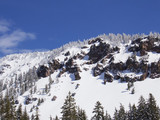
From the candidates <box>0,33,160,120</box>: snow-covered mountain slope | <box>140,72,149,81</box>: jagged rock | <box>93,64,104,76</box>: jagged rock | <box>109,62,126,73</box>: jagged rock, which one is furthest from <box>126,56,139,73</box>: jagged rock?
<box>93,64,104,76</box>: jagged rock

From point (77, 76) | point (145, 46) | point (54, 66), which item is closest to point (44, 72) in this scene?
point (54, 66)

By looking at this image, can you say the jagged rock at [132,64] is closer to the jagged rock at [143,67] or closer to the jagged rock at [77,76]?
the jagged rock at [143,67]

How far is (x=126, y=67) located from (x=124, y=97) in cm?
4249

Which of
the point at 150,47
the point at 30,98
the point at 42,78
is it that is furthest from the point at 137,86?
the point at 42,78

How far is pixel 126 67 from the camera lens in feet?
488

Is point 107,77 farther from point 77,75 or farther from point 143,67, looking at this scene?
point 143,67

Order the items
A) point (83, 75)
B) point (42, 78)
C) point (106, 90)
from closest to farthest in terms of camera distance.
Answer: point (106, 90), point (83, 75), point (42, 78)

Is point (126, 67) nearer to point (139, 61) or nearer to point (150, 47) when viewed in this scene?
point (139, 61)

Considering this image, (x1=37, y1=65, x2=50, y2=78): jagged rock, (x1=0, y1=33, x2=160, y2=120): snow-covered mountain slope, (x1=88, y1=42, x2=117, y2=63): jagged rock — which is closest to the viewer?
(x1=0, y1=33, x2=160, y2=120): snow-covered mountain slope

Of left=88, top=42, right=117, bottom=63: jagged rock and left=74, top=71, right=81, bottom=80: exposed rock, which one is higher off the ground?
left=88, top=42, right=117, bottom=63: jagged rock

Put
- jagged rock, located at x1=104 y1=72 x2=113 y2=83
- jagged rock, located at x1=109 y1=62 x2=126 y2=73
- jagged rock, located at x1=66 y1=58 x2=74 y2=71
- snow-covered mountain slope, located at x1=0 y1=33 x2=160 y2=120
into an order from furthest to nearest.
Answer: jagged rock, located at x1=66 y1=58 x2=74 y2=71, jagged rock, located at x1=109 y1=62 x2=126 y2=73, jagged rock, located at x1=104 y1=72 x2=113 y2=83, snow-covered mountain slope, located at x1=0 y1=33 x2=160 y2=120

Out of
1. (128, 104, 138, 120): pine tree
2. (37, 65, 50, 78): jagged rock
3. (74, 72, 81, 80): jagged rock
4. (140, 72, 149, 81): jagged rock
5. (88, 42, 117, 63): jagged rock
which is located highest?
(88, 42, 117, 63): jagged rock

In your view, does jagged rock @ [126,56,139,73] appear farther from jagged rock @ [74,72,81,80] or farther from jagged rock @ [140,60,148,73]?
jagged rock @ [74,72,81,80]

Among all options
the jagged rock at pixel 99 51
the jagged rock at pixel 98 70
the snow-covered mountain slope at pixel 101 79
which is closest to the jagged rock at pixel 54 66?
the snow-covered mountain slope at pixel 101 79
